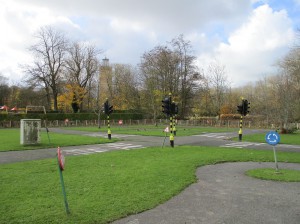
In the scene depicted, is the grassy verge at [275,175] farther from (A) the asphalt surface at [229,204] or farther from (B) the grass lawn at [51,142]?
(B) the grass lawn at [51,142]

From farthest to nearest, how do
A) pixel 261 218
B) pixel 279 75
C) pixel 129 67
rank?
1. pixel 129 67
2. pixel 279 75
3. pixel 261 218

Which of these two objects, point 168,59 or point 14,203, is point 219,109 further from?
point 14,203

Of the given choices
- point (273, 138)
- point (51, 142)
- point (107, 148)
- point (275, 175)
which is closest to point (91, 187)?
point (275, 175)

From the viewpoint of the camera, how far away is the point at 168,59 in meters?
54.4

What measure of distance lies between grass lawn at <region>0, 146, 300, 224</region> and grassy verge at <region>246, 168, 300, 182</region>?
74.5 inches

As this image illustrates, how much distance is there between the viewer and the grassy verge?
858 centimetres

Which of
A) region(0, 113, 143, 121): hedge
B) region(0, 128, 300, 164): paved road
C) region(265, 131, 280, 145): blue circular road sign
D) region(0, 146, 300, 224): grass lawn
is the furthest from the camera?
region(0, 113, 143, 121): hedge

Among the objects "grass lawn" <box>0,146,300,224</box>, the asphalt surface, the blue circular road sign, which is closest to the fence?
the blue circular road sign

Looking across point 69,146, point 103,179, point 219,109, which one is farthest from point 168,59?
point 103,179

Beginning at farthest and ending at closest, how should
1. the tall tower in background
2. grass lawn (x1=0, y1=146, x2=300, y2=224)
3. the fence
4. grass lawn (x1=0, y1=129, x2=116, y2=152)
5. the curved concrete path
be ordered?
the tall tower in background → the fence → grass lawn (x1=0, y1=129, x2=116, y2=152) → grass lawn (x1=0, y1=146, x2=300, y2=224) → the curved concrete path

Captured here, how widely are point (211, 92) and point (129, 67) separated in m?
20.1

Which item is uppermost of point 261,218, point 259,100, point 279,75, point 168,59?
point 168,59

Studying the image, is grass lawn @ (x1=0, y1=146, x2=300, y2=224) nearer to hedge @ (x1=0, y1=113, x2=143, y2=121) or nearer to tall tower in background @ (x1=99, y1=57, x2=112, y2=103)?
hedge @ (x1=0, y1=113, x2=143, y2=121)

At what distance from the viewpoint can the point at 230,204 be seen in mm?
6090
